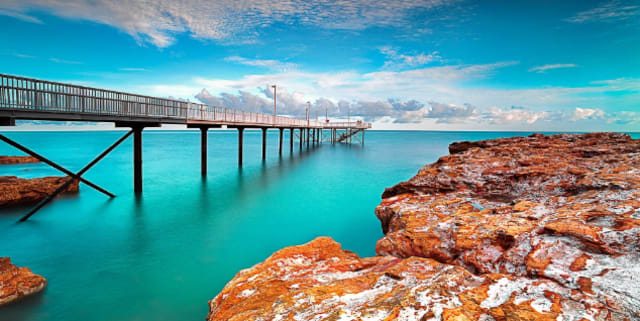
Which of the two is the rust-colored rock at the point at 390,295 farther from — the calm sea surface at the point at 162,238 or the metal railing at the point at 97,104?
the metal railing at the point at 97,104

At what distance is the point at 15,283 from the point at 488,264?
8.64 metres

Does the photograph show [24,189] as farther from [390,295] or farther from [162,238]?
[390,295]

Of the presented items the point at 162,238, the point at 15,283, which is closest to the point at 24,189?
the point at 162,238

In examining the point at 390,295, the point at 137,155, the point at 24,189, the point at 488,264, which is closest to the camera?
the point at 390,295

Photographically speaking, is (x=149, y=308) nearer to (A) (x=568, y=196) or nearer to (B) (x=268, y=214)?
(B) (x=268, y=214)

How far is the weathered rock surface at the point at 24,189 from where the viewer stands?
12.9 meters

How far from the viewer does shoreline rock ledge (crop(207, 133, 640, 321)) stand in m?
2.95

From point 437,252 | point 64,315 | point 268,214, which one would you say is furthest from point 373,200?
point 64,315

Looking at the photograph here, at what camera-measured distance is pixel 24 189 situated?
13.4 metres

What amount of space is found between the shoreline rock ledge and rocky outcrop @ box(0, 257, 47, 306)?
4.52m

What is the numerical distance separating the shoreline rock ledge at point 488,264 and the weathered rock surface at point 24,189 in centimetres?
1387

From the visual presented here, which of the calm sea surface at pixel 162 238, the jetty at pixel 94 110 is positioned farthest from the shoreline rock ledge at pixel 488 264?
the jetty at pixel 94 110

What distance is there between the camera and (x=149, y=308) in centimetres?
650

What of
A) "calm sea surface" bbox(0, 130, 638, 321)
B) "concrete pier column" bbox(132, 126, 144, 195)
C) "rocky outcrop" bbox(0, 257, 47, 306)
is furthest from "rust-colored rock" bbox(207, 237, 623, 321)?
"concrete pier column" bbox(132, 126, 144, 195)
